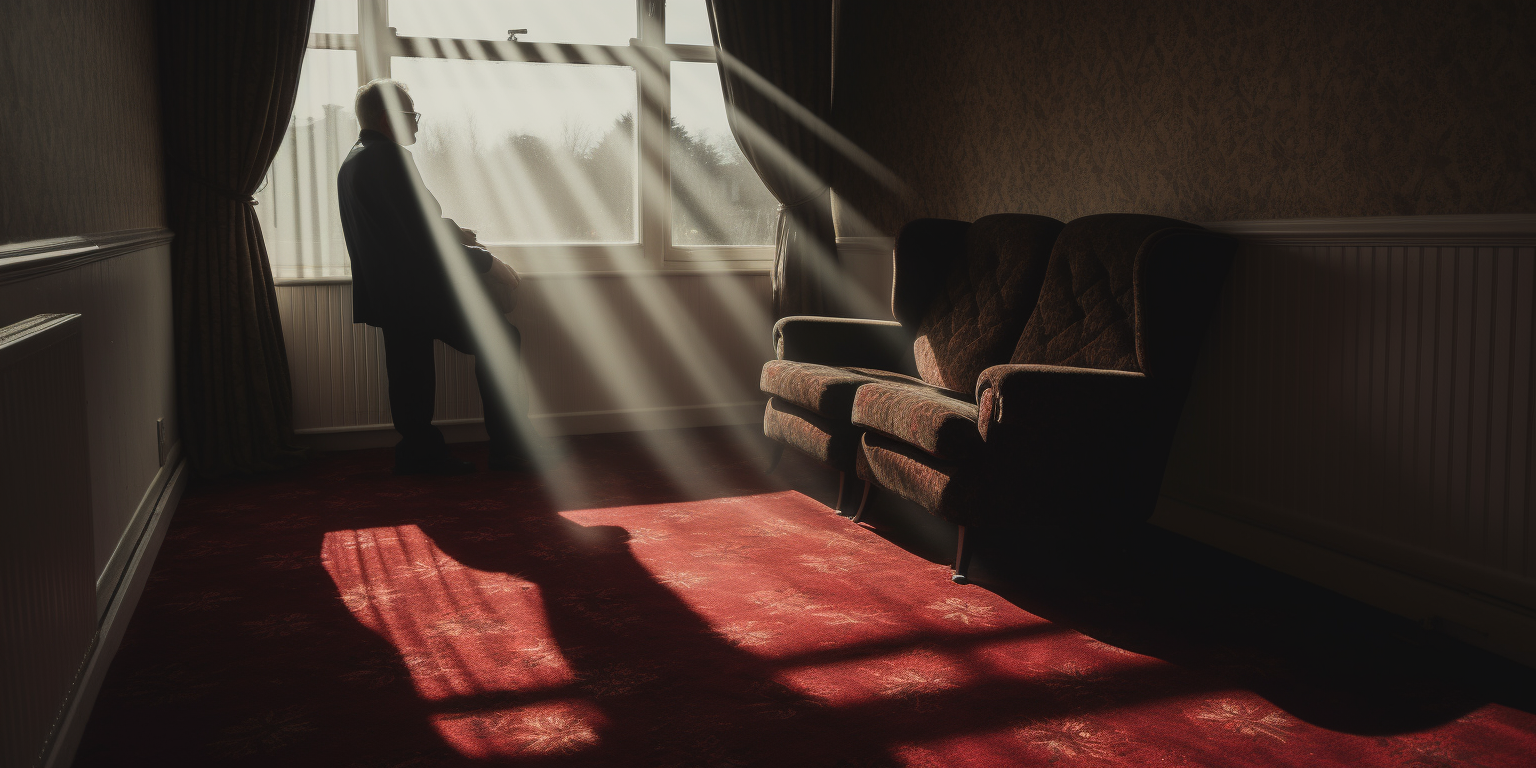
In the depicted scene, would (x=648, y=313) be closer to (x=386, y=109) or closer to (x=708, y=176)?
(x=708, y=176)

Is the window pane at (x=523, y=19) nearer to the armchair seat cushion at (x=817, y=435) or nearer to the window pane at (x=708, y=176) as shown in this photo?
the window pane at (x=708, y=176)

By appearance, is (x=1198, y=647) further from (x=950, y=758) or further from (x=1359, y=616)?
(x=950, y=758)

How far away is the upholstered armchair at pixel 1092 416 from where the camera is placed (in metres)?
2.41

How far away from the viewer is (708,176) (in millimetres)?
4719

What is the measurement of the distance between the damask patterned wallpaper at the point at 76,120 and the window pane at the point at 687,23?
2.04m

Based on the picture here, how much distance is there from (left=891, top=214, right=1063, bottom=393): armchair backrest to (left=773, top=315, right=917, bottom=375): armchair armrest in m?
0.08

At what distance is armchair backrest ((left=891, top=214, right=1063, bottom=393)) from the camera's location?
310cm

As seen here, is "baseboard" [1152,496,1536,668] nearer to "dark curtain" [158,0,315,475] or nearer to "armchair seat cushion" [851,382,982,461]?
"armchair seat cushion" [851,382,982,461]

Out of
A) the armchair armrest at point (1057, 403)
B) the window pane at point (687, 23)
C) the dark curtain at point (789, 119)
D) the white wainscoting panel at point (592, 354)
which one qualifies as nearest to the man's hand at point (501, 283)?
the white wainscoting panel at point (592, 354)

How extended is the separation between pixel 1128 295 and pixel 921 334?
0.92 m

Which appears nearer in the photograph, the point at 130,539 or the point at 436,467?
the point at 130,539

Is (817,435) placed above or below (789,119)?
below

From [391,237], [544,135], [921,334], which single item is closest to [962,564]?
[921,334]

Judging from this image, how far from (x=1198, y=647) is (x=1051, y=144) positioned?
75.1 inches
